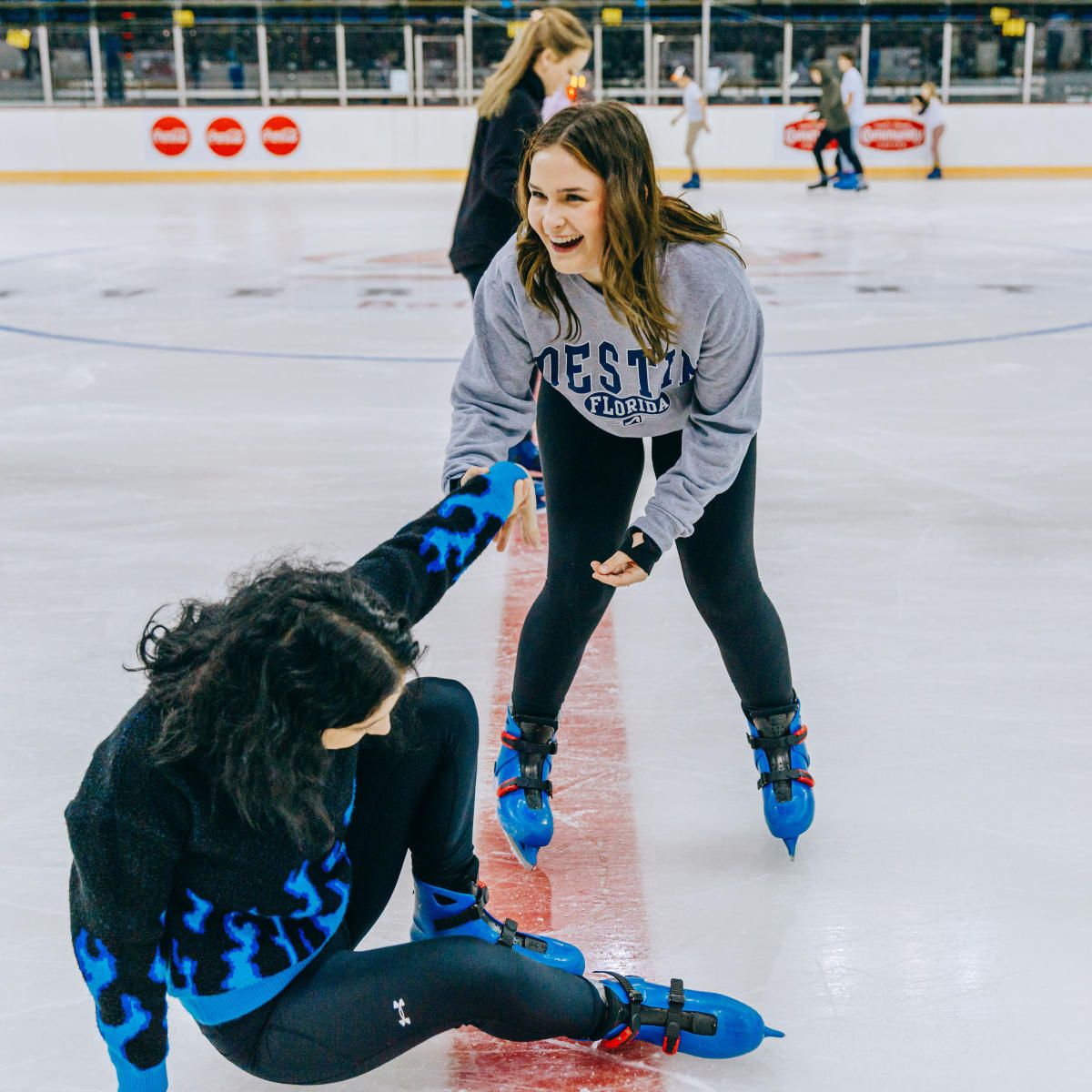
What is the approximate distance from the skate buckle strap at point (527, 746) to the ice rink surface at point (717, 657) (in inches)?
5.1

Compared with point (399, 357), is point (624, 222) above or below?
above

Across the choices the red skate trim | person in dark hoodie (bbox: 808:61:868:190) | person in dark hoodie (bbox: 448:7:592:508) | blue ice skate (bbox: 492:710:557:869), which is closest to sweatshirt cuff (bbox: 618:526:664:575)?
blue ice skate (bbox: 492:710:557:869)

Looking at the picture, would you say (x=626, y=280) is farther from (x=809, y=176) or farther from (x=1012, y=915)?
(x=809, y=176)

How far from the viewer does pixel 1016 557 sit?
338 centimetres

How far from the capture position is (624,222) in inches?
70.1

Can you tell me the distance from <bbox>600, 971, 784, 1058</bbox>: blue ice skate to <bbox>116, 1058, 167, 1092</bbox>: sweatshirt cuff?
1.58 feet

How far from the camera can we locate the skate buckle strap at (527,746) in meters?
2.13

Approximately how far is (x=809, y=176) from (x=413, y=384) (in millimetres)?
11634

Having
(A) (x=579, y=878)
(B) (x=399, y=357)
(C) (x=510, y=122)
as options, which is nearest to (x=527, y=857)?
(A) (x=579, y=878)

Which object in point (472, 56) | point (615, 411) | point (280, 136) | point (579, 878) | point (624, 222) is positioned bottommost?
point (579, 878)

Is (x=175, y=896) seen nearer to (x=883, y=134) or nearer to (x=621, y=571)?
(x=621, y=571)

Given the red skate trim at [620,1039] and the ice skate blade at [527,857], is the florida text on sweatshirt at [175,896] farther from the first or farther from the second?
the ice skate blade at [527,857]

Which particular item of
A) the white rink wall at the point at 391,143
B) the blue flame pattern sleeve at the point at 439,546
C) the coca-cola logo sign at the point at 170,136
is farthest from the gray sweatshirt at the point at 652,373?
the coca-cola logo sign at the point at 170,136

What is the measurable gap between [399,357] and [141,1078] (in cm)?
467
